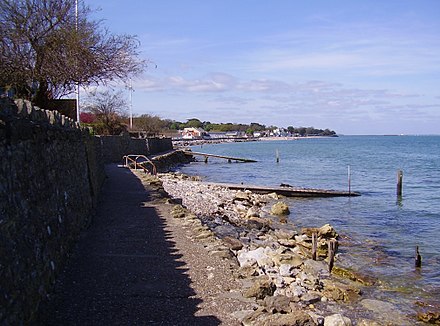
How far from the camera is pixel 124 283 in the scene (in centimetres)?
788

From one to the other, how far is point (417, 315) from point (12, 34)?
44.6 ft

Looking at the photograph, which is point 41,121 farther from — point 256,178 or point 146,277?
point 256,178

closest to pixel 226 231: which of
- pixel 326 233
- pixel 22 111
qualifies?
pixel 326 233

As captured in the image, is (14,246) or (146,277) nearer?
(14,246)

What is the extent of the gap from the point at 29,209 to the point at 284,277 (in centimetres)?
661

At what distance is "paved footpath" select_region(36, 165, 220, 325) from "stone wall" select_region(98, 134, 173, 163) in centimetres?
1834

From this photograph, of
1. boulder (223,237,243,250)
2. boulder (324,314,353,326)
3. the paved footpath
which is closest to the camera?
the paved footpath

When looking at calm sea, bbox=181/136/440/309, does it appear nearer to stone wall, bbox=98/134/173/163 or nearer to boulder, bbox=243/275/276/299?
boulder, bbox=243/275/276/299

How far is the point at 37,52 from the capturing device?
15.4 metres

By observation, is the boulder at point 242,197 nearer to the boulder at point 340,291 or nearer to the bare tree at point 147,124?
the boulder at point 340,291

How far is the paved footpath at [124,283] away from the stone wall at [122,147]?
1834cm

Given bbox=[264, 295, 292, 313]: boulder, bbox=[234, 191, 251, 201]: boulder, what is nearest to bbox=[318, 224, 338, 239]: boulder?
bbox=[234, 191, 251, 201]: boulder

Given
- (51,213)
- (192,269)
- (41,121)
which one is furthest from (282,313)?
(41,121)

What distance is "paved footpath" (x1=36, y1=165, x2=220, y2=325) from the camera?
6469mm
